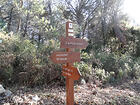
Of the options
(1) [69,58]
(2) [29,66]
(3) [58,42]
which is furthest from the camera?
(3) [58,42]

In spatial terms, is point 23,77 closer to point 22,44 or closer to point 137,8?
point 22,44

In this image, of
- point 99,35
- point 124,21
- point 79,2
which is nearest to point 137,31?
point 124,21

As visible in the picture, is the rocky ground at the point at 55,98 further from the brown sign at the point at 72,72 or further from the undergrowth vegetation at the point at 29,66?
the brown sign at the point at 72,72

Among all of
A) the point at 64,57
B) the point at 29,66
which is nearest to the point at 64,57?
the point at 64,57

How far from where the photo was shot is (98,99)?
4289 millimetres

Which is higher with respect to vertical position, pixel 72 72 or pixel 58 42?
pixel 58 42

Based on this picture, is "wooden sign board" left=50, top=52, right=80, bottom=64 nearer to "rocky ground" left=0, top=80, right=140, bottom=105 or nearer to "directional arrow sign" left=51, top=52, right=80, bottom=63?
"directional arrow sign" left=51, top=52, right=80, bottom=63

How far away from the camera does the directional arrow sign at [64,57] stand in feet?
10.2

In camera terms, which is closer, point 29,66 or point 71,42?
point 71,42

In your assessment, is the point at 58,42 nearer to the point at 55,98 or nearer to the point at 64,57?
the point at 55,98

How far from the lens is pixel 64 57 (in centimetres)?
322

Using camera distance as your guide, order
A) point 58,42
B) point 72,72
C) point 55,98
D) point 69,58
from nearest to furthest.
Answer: point 72,72
point 69,58
point 55,98
point 58,42

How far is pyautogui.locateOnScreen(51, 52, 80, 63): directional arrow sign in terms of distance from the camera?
3.12 metres

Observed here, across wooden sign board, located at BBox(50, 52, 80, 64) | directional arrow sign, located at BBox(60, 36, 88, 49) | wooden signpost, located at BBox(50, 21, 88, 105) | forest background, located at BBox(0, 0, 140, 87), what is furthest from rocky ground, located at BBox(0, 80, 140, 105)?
directional arrow sign, located at BBox(60, 36, 88, 49)
